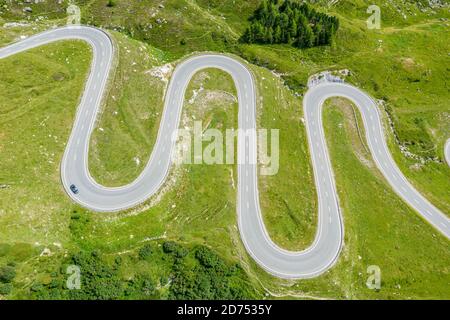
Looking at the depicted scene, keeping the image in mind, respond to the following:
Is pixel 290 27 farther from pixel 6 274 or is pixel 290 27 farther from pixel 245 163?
pixel 6 274

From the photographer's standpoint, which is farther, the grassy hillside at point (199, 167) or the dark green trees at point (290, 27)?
the dark green trees at point (290, 27)

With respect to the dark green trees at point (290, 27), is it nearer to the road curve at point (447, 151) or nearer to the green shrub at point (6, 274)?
the road curve at point (447, 151)

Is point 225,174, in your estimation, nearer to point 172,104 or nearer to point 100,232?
point 172,104

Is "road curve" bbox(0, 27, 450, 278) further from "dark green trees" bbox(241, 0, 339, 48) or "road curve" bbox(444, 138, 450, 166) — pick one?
"road curve" bbox(444, 138, 450, 166)
